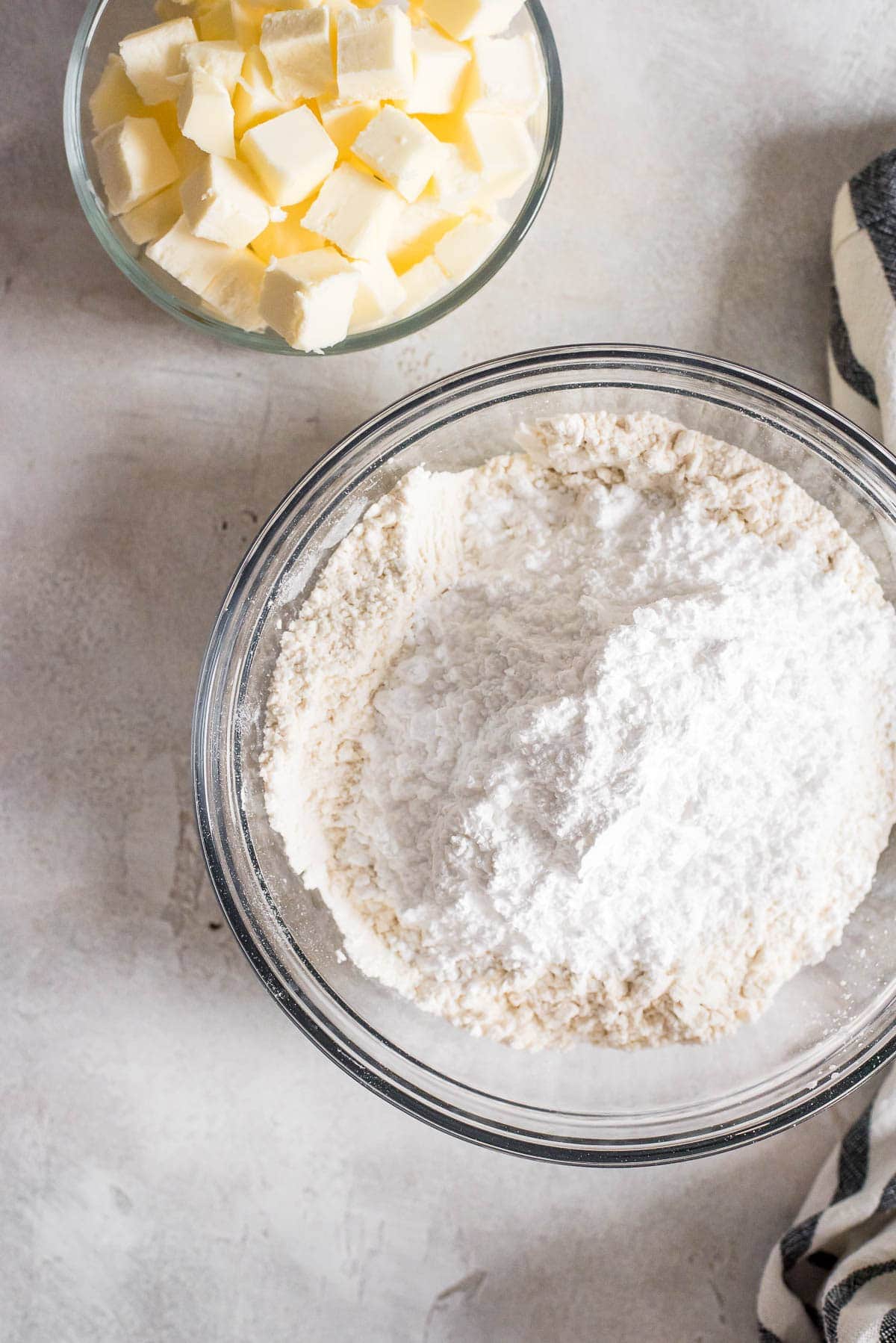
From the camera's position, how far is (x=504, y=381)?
3.46 feet

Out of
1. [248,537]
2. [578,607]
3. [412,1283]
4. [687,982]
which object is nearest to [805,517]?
[578,607]

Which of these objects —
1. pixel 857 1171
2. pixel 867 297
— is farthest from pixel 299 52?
pixel 857 1171

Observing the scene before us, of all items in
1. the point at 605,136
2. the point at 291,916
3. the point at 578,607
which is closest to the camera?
the point at 578,607

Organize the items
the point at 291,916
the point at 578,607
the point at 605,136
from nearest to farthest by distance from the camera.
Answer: the point at 578,607 → the point at 291,916 → the point at 605,136

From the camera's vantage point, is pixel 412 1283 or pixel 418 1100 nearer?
pixel 418 1100

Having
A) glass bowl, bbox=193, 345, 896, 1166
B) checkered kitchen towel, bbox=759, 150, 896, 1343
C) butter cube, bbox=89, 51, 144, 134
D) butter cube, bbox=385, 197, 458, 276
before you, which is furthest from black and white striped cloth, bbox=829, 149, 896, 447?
butter cube, bbox=89, 51, 144, 134

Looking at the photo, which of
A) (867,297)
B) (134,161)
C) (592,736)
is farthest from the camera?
(867,297)

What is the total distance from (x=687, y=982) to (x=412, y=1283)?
59 cm

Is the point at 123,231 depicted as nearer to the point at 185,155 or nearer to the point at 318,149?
the point at 185,155

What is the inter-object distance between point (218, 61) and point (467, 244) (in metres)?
0.29

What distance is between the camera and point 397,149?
921 mm

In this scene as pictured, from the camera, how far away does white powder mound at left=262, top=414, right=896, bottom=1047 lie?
A: 90 centimetres

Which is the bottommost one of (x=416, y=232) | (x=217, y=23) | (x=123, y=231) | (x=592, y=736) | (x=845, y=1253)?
(x=845, y=1253)

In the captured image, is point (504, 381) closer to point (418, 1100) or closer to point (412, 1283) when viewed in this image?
point (418, 1100)
